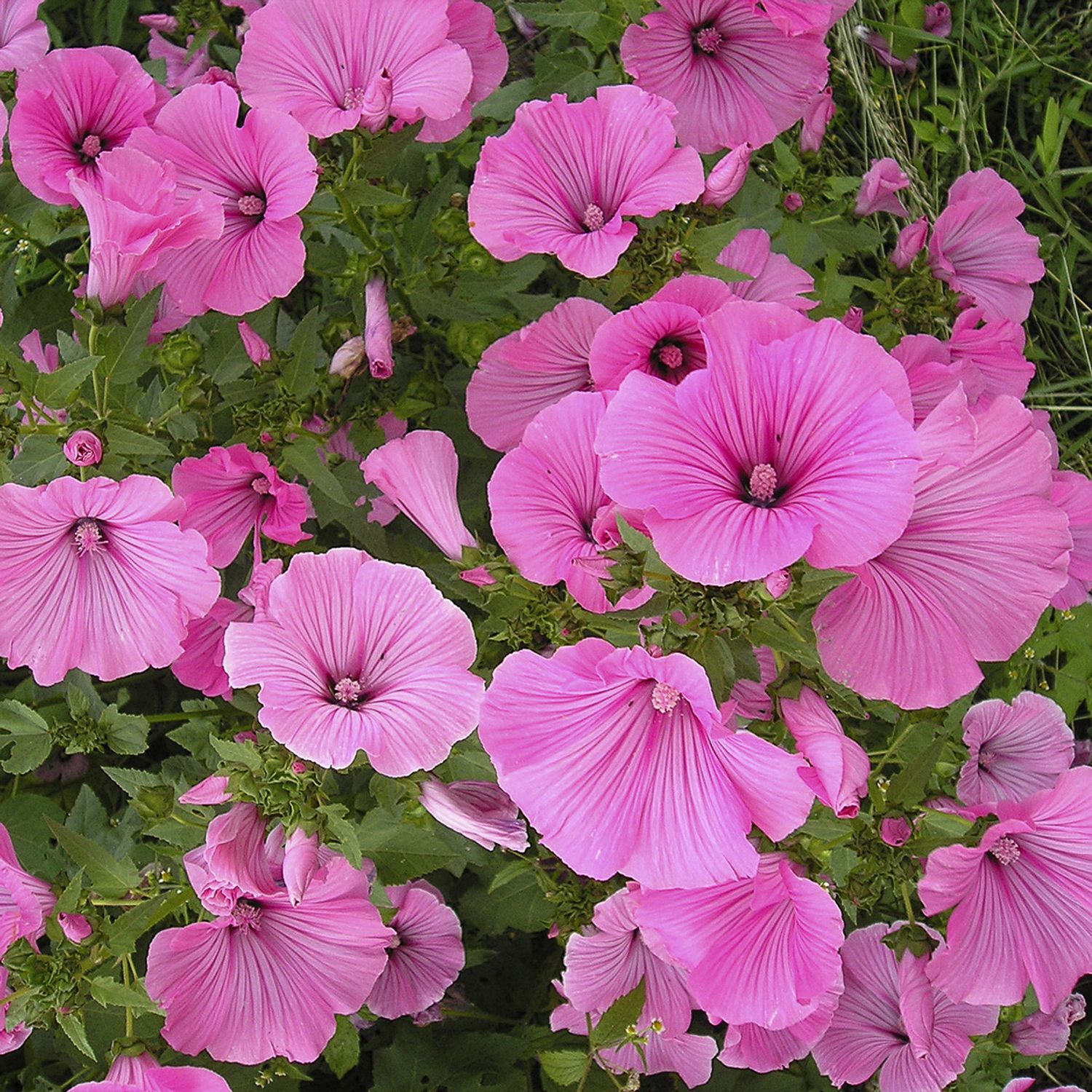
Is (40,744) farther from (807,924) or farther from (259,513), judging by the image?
(807,924)

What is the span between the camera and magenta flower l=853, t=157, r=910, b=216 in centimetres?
182

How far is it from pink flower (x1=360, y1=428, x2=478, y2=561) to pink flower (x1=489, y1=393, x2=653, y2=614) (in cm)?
17

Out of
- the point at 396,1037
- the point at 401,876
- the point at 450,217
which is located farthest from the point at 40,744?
the point at 450,217

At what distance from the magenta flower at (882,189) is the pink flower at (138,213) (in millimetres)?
1091

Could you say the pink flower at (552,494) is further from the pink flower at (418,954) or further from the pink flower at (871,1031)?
the pink flower at (871,1031)

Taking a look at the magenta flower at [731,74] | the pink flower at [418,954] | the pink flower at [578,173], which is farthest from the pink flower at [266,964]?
the magenta flower at [731,74]

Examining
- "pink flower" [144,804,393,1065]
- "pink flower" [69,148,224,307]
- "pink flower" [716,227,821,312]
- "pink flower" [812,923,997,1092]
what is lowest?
"pink flower" [812,923,997,1092]

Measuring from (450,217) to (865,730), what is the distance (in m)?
1.08

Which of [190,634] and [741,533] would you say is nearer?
[741,533]

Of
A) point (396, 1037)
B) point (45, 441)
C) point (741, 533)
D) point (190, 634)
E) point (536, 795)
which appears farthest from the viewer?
point (396, 1037)

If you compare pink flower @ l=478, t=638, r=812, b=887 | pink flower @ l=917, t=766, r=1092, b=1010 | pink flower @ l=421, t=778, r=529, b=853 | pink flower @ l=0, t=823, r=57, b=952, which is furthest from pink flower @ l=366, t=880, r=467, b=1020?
pink flower @ l=917, t=766, r=1092, b=1010

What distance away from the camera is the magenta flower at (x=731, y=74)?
1.69 metres

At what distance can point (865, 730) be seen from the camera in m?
1.81

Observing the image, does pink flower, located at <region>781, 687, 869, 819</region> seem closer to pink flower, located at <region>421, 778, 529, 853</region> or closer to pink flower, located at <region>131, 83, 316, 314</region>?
pink flower, located at <region>421, 778, 529, 853</region>
